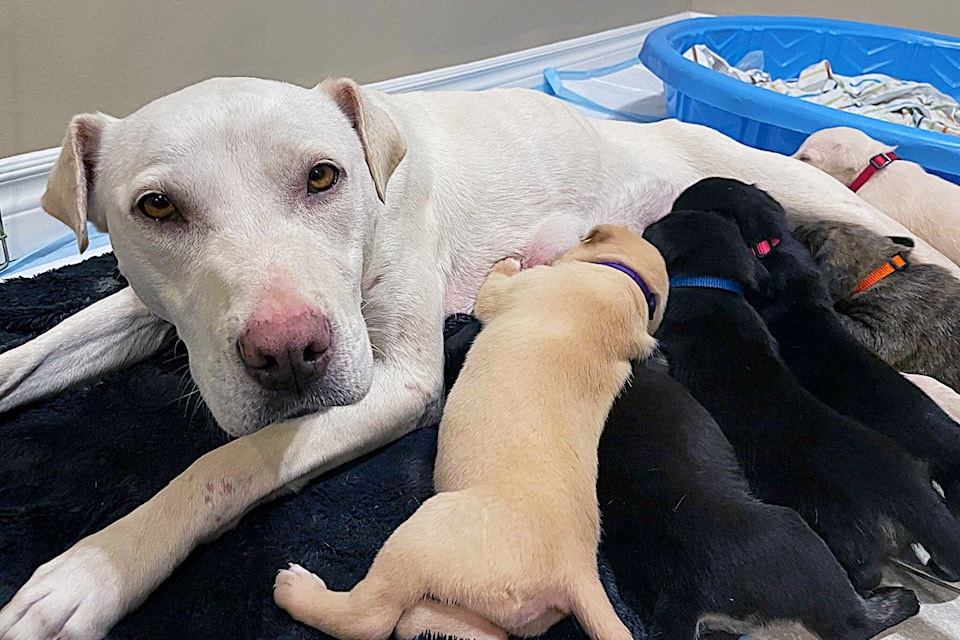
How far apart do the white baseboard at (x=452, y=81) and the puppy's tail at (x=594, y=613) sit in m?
2.11

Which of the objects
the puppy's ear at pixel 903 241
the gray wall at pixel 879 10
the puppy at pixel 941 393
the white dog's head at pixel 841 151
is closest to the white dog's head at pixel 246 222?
the puppy at pixel 941 393

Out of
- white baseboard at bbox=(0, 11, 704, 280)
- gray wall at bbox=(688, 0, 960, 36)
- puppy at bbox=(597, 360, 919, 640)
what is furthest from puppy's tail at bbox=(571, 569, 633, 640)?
gray wall at bbox=(688, 0, 960, 36)

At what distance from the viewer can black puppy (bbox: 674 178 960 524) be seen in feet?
5.47

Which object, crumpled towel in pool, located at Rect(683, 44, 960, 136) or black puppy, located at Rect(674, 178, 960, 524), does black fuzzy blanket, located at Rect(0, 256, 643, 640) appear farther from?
crumpled towel in pool, located at Rect(683, 44, 960, 136)

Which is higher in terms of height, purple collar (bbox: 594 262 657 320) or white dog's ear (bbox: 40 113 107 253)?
Result: white dog's ear (bbox: 40 113 107 253)

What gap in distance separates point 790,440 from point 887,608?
0.33 m

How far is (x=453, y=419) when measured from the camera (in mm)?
1581

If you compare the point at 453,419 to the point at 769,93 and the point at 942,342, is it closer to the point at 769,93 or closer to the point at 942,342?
the point at 942,342

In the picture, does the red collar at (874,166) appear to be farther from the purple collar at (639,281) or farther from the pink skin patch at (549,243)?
the purple collar at (639,281)

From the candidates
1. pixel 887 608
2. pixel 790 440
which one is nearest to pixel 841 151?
pixel 790 440

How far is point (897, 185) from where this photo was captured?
8.91 feet

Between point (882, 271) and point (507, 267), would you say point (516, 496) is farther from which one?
point (882, 271)

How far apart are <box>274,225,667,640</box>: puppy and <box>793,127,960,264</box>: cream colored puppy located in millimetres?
1367

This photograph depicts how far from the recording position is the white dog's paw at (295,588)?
1.40 metres
